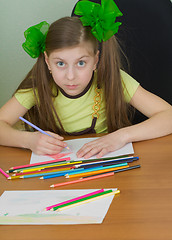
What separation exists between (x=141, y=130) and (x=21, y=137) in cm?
41

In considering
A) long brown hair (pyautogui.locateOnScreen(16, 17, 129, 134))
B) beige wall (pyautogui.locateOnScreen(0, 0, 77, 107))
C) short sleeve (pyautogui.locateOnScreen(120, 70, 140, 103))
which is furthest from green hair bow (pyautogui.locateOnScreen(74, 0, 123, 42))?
beige wall (pyautogui.locateOnScreen(0, 0, 77, 107))

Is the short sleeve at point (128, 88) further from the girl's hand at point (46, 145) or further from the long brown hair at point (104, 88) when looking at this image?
the girl's hand at point (46, 145)

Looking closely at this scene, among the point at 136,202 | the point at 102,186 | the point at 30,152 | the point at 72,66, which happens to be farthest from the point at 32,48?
the point at 136,202

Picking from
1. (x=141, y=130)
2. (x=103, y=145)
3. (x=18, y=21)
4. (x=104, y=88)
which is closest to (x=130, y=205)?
(x=103, y=145)

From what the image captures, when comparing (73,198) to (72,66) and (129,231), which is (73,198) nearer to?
(129,231)

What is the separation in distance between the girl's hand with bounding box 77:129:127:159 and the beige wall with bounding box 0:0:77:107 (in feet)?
3.38

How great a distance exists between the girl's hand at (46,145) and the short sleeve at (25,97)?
0.29 m

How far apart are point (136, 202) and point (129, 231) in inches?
4.7

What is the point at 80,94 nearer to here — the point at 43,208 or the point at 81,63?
the point at 81,63

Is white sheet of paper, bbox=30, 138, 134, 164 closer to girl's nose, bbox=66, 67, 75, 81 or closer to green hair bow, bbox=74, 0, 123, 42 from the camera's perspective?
girl's nose, bbox=66, 67, 75, 81

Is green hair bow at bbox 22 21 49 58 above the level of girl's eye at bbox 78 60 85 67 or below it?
above

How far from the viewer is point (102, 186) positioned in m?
1.02

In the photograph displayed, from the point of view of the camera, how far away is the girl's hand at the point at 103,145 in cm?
121

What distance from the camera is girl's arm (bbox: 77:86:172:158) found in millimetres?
1238
